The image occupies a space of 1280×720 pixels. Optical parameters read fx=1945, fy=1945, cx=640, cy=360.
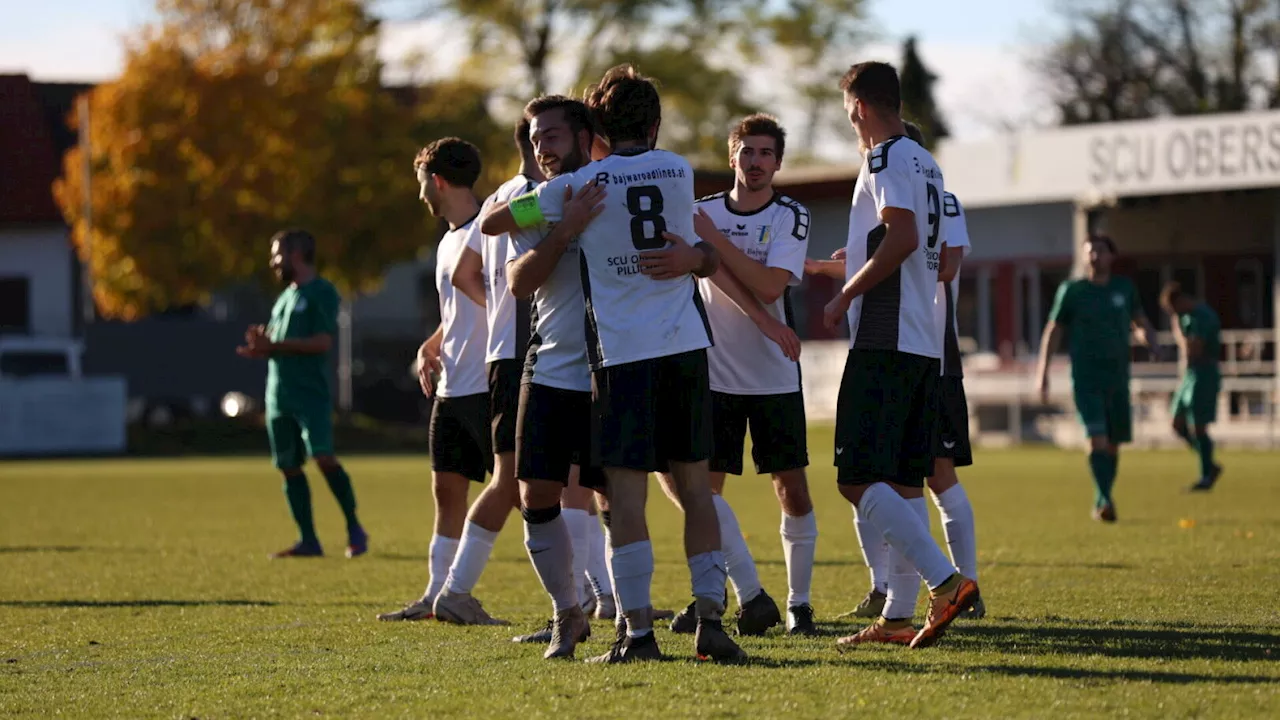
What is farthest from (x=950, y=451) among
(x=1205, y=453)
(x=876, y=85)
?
(x=1205, y=453)

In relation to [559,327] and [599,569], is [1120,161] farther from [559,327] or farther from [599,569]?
[559,327]

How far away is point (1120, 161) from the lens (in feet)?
103

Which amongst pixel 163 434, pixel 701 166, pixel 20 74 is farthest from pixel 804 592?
pixel 20 74

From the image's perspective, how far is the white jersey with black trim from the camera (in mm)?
6723

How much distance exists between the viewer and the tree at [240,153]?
40062 millimetres

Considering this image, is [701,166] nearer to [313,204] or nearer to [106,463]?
[313,204]

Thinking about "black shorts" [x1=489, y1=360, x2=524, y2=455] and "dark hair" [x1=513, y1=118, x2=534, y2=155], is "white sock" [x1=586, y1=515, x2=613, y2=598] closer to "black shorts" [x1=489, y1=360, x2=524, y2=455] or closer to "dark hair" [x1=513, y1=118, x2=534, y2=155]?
"black shorts" [x1=489, y1=360, x2=524, y2=455]

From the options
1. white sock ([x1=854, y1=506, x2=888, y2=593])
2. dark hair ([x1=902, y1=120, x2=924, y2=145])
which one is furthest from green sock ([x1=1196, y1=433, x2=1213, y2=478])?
dark hair ([x1=902, y1=120, x2=924, y2=145])

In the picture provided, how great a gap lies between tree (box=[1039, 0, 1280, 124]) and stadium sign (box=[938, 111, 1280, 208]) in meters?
18.2

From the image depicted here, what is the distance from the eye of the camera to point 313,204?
40.2 metres

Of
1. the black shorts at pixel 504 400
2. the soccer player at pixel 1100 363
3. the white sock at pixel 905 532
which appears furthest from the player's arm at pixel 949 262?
the soccer player at pixel 1100 363

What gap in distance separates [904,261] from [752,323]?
944 millimetres

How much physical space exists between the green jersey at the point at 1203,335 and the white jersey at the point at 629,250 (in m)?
12.7

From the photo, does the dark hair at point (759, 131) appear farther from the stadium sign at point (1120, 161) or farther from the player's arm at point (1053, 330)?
the stadium sign at point (1120, 161)
